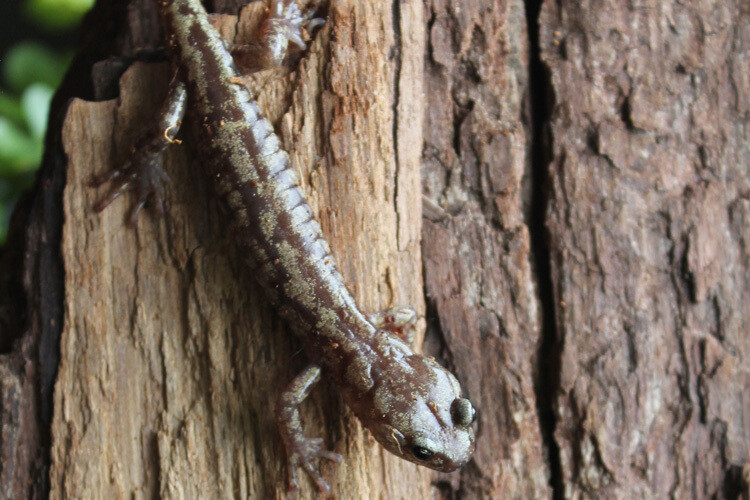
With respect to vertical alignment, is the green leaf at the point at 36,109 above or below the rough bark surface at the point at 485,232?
above

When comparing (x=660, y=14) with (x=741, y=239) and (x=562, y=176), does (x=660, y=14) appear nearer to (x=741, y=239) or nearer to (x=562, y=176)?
(x=562, y=176)

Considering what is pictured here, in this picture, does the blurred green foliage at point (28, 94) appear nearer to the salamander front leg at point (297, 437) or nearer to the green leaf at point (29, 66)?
the green leaf at point (29, 66)

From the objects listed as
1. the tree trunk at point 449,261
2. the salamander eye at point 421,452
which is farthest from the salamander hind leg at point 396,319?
the salamander eye at point 421,452

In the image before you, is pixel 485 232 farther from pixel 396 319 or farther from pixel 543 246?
pixel 396 319

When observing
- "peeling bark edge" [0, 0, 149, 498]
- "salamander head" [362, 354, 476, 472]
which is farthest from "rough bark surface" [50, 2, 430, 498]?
"salamander head" [362, 354, 476, 472]

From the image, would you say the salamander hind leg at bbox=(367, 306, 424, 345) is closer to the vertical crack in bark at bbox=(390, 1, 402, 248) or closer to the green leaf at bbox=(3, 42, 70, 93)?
the vertical crack in bark at bbox=(390, 1, 402, 248)
